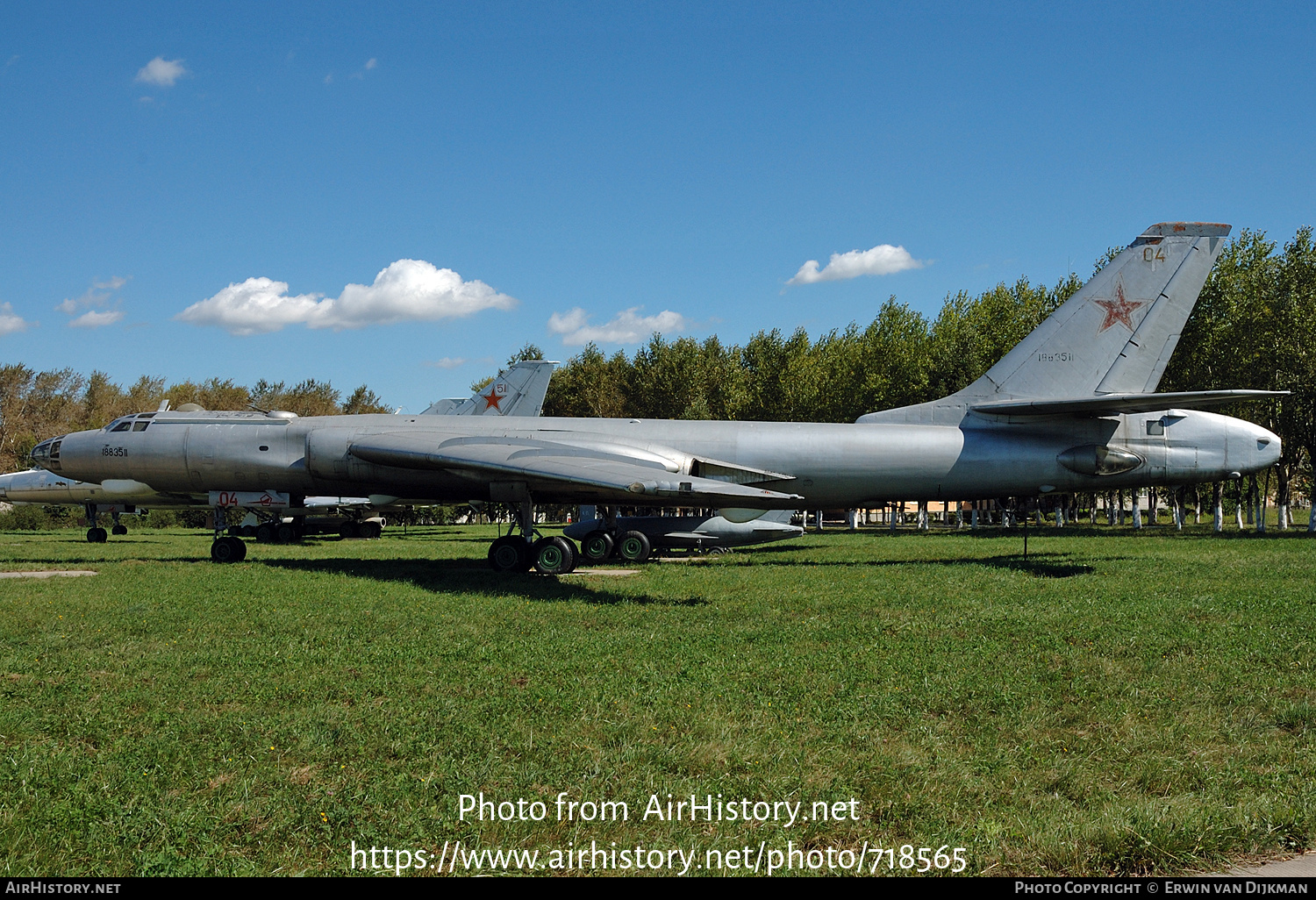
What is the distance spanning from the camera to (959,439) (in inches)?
666

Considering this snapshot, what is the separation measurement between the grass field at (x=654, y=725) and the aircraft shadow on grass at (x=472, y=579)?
0.51 m

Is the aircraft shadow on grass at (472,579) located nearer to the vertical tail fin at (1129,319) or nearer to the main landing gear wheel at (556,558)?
the main landing gear wheel at (556,558)

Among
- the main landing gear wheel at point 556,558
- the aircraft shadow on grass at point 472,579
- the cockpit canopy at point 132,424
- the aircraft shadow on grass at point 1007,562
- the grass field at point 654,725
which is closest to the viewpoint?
the grass field at point 654,725

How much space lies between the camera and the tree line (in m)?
32.9

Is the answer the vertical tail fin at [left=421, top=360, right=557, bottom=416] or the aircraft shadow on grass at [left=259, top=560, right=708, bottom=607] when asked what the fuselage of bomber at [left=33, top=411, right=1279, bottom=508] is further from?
the vertical tail fin at [left=421, top=360, right=557, bottom=416]

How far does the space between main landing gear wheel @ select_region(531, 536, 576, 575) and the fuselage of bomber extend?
1.29 metres

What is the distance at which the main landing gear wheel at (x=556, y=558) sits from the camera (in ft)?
49.6

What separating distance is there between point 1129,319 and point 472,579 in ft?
44.1

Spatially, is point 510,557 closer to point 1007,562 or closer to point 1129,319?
point 1007,562

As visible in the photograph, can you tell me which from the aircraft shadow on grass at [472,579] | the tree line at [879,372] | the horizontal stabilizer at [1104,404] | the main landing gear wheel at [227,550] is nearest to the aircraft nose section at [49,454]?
the main landing gear wheel at [227,550]

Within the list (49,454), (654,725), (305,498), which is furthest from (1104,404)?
(305,498)

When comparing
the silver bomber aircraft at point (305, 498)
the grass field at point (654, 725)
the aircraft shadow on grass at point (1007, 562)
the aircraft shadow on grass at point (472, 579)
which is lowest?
Result: the aircraft shadow on grass at point (1007, 562)

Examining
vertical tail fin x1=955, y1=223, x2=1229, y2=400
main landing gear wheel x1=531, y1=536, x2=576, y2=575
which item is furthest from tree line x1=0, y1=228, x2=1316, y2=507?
main landing gear wheel x1=531, y1=536, x2=576, y2=575
